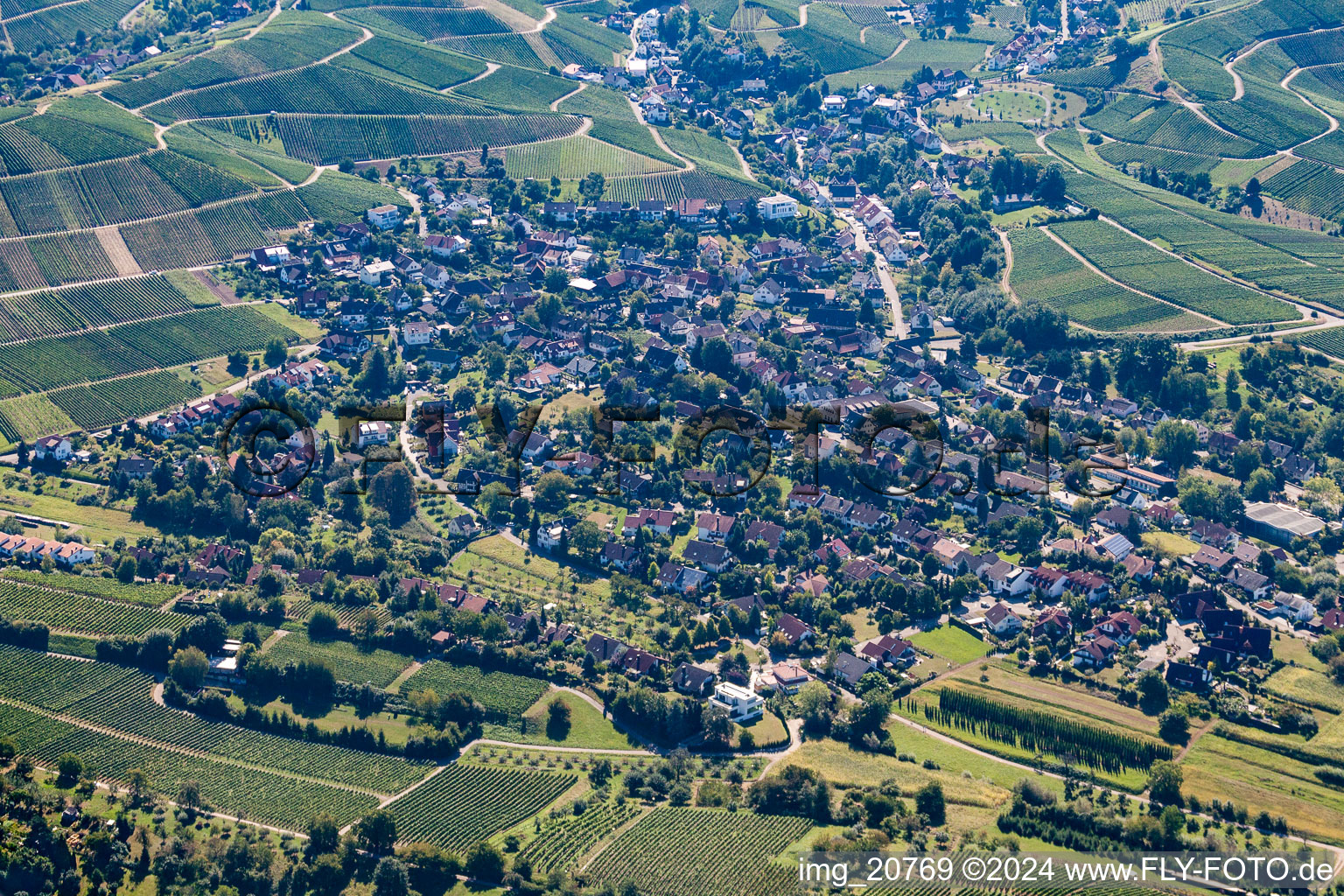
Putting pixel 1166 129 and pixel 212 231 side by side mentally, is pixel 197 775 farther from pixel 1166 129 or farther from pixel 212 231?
pixel 1166 129

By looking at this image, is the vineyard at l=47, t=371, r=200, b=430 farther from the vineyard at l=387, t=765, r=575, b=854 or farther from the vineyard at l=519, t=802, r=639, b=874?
the vineyard at l=519, t=802, r=639, b=874

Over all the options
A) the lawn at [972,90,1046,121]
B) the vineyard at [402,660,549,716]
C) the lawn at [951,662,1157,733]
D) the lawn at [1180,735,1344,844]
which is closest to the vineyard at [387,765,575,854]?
the vineyard at [402,660,549,716]

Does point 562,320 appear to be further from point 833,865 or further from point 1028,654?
point 833,865

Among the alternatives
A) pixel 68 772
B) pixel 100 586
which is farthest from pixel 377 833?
pixel 100 586

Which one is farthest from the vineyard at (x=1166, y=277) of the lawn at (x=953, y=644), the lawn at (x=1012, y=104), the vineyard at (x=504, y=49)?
the vineyard at (x=504, y=49)

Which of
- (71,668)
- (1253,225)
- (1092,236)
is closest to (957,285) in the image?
(1092,236)

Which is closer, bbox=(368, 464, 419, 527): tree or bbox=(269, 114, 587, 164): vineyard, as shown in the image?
bbox=(368, 464, 419, 527): tree
